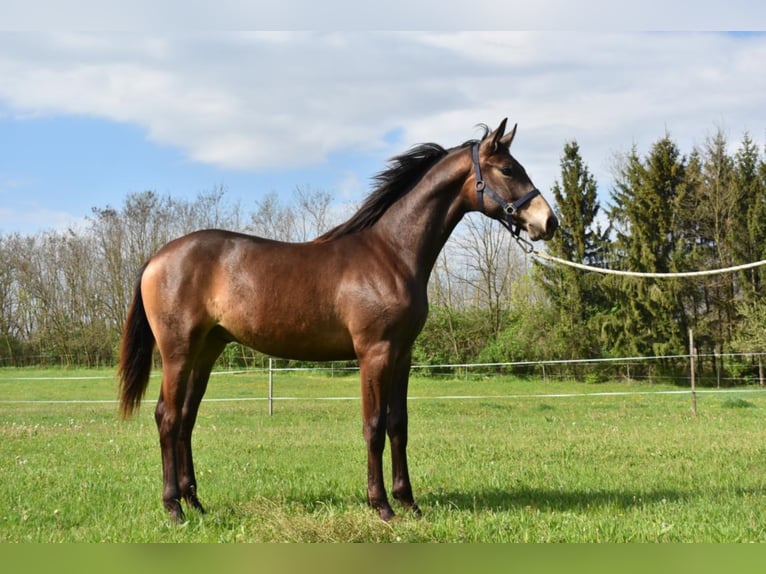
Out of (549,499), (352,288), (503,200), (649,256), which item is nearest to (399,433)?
(352,288)

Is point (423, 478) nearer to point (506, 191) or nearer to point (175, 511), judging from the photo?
point (175, 511)

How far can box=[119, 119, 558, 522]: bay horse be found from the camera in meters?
5.07

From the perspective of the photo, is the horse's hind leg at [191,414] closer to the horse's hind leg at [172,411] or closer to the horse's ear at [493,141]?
the horse's hind leg at [172,411]

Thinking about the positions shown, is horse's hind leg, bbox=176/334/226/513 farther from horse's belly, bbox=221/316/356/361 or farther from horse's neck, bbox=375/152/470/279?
horse's neck, bbox=375/152/470/279

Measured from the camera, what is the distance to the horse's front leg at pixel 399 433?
17.5 feet

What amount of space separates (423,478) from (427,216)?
113 inches

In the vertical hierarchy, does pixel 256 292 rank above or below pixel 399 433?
above

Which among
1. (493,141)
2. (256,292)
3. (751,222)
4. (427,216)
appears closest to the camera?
(256,292)

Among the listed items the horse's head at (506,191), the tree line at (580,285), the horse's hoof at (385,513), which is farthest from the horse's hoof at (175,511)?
the tree line at (580,285)

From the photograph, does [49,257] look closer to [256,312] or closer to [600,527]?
[256,312]

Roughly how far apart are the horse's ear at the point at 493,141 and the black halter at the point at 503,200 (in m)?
0.08

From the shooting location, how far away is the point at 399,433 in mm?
5402

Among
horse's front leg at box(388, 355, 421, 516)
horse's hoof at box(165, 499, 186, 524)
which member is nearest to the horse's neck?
horse's front leg at box(388, 355, 421, 516)

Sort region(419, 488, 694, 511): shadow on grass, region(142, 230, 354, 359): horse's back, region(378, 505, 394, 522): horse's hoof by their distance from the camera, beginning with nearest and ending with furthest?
region(378, 505, 394, 522): horse's hoof, region(142, 230, 354, 359): horse's back, region(419, 488, 694, 511): shadow on grass
